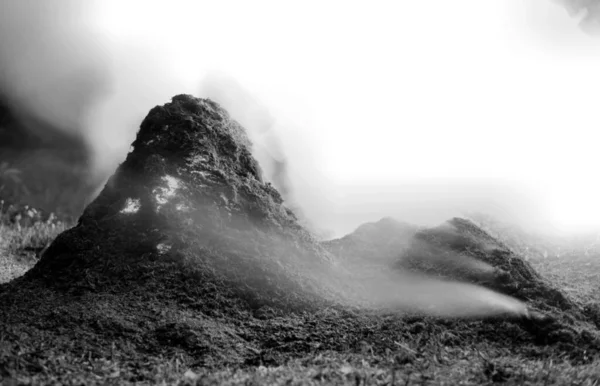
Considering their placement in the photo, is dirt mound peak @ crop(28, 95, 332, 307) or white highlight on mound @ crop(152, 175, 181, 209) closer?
dirt mound peak @ crop(28, 95, 332, 307)

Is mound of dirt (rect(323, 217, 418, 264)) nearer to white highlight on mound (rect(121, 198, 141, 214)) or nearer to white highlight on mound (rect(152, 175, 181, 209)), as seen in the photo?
white highlight on mound (rect(152, 175, 181, 209))

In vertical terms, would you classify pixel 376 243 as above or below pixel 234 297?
above

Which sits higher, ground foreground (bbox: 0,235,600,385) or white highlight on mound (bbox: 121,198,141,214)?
white highlight on mound (bbox: 121,198,141,214)

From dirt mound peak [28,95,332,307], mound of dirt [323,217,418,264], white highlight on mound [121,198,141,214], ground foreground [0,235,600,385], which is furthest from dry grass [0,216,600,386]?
mound of dirt [323,217,418,264]

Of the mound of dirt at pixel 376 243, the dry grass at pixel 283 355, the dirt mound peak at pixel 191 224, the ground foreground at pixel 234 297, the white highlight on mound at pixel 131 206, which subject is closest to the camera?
the dry grass at pixel 283 355

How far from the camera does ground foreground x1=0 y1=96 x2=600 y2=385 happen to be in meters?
4.21

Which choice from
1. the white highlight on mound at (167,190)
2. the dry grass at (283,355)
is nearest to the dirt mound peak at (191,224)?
the white highlight on mound at (167,190)

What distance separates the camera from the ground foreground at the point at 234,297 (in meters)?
4.21

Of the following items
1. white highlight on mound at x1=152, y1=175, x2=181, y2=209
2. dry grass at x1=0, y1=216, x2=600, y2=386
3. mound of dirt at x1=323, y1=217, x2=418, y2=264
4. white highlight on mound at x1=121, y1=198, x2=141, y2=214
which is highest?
white highlight on mound at x1=152, y1=175, x2=181, y2=209

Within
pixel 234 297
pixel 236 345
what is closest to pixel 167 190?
pixel 234 297

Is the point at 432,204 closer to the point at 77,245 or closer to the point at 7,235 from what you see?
the point at 77,245

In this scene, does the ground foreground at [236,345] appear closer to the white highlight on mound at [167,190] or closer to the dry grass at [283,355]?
the dry grass at [283,355]

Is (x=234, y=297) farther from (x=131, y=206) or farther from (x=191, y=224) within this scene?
(x=131, y=206)

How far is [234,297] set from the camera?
5.55 metres
